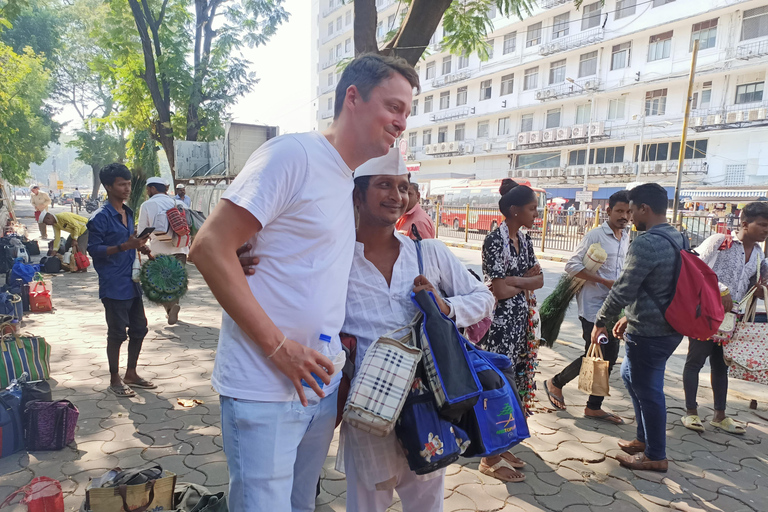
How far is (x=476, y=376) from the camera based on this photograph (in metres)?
1.70

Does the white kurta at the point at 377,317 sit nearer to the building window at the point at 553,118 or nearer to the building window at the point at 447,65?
the building window at the point at 553,118

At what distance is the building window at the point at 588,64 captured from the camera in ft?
111

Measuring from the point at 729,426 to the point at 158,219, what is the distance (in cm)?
632

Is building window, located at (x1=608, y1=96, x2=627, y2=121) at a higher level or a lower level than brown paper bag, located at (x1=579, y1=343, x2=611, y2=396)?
higher

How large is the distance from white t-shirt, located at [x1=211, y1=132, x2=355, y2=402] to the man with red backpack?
8.21 ft

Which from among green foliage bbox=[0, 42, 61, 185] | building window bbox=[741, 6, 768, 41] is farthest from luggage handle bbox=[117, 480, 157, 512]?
building window bbox=[741, 6, 768, 41]

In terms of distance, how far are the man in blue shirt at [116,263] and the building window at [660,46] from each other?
34.5 metres

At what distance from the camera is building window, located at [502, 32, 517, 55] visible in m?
38.2

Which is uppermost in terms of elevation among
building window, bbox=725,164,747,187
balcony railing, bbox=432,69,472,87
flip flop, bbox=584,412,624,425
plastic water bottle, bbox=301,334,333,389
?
balcony railing, bbox=432,69,472,87

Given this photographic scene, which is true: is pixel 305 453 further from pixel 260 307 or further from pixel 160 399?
pixel 160 399

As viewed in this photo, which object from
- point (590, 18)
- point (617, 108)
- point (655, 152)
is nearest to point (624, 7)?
point (590, 18)

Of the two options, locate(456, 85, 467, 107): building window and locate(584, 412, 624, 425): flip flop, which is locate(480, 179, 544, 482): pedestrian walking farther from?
locate(456, 85, 467, 107): building window

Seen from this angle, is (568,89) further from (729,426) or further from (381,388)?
(381,388)

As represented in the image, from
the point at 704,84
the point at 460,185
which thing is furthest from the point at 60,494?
the point at 704,84
